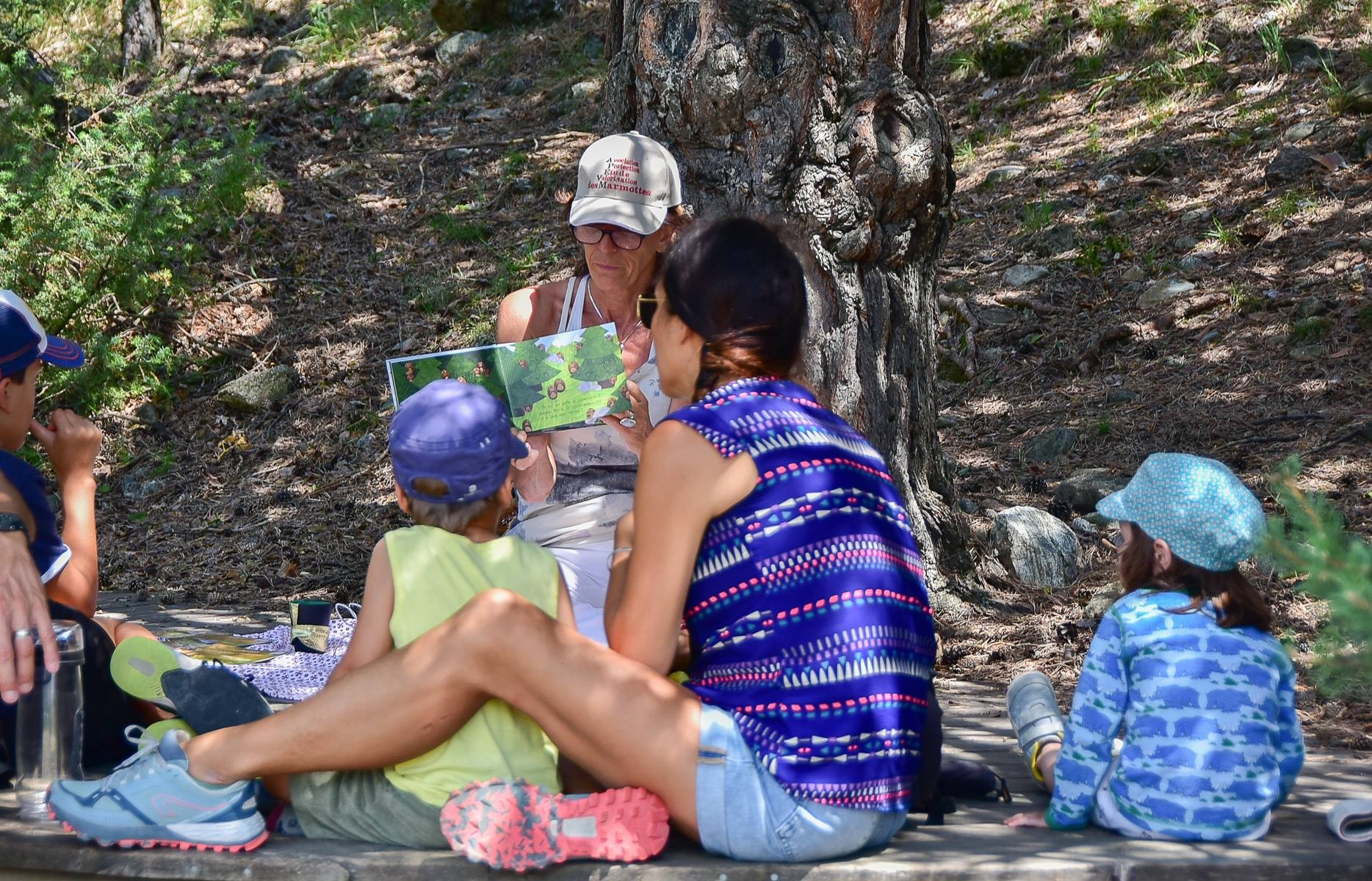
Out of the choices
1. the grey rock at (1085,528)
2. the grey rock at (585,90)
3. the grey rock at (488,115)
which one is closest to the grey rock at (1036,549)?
the grey rock at (1085,528)

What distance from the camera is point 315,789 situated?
2.73 m

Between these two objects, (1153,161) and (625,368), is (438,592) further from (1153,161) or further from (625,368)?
(1153,161)

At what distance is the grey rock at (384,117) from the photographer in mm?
10805

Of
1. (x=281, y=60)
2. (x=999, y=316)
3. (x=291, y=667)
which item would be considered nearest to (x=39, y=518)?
(x=291, y=667)

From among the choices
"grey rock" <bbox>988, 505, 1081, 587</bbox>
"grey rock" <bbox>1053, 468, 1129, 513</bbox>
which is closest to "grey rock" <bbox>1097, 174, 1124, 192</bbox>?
"grey rock" <bbox>1053, 468, 1129, 513</bbox>

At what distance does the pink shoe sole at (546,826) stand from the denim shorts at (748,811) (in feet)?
0.35

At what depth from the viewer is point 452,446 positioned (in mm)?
2730

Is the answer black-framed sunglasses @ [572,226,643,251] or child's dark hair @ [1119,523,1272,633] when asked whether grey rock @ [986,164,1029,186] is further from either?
child's dark hair @ [1119,523,1272,633]

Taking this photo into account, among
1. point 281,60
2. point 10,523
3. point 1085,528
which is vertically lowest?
point 1085,528

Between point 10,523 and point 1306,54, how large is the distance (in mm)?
8007

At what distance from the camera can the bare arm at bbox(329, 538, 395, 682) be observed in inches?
105

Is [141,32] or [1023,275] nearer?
[1023,275]

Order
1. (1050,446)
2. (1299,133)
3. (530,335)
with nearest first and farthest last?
(530,335) < (1050,446) < (1299,133)

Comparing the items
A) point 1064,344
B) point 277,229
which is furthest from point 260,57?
point 1064,344
